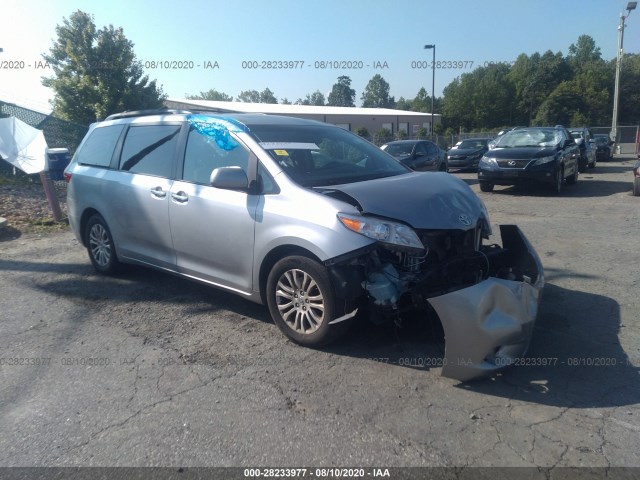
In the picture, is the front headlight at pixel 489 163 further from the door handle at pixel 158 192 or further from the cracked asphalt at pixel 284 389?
the door handle at pixel 158 192

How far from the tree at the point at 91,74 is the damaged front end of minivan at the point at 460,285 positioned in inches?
978

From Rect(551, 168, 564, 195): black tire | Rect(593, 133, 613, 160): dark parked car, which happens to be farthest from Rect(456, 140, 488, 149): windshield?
Answer: Rect(551, 168, 564, 195): black tire

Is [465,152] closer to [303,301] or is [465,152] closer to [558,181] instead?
[558,181]

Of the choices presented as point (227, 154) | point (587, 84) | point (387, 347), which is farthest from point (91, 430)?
point (587, 84)

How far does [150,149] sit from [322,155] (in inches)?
77.0

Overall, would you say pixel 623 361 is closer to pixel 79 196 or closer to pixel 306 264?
pixel 306 264

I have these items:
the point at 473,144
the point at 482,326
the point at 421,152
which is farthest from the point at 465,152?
the point at 482,326

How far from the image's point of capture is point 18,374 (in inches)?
158

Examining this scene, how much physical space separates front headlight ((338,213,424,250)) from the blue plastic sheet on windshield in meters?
1.46

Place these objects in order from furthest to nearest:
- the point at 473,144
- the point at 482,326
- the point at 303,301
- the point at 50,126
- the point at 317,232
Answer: the point at 473,144 < the point at 50,126 < the point at 303,301 < the point at 317,232 < the point at 482,326

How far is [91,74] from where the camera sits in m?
26.2

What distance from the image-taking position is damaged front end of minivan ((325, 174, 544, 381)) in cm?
346

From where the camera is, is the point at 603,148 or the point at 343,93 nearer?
the point at 603,148

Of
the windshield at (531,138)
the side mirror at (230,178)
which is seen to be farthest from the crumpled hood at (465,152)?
the side mirror at (230,178)
